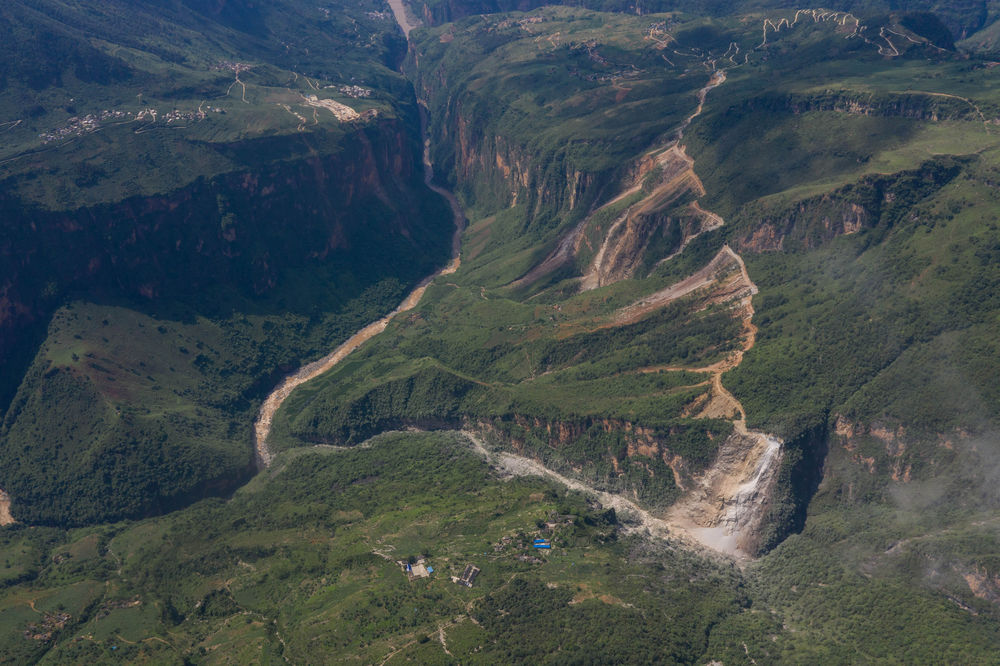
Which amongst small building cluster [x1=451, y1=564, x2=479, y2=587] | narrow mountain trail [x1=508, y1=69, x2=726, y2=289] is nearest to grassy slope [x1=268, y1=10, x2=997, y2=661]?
narrow mountain trail [x1=508, y1=69, x2=726, y2=289]

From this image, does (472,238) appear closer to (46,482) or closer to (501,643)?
(46,482)

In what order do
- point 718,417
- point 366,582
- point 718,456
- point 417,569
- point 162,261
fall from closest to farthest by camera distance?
point 366,582, point 417,569, point 718,456, point 718,417, point 162,261

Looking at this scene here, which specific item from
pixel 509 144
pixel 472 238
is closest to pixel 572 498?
pixel 472 238

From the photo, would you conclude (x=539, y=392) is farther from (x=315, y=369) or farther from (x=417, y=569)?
(x=315, y=369)

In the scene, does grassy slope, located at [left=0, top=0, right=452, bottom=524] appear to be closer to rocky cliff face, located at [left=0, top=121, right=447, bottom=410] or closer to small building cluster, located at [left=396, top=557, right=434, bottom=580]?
rocky cliff face, located at [left=0, top=121, right=447, bottom=410]

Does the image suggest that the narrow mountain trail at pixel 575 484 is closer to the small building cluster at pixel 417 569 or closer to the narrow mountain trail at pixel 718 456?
the narrow mountain trail at pixel 718 456

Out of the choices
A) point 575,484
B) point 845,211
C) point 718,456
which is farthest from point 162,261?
point 845,211

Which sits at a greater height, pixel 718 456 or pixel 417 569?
pixel 718 456

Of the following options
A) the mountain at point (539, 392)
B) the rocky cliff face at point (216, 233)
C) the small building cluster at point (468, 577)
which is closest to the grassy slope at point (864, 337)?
the mountain at point (539, 392)

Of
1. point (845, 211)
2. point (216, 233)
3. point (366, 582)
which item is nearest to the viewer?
point (366, 582)
